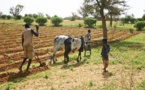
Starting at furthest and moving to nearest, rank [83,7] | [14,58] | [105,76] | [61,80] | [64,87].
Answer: [83,7] < [14,58] < [105,76] < [61,80] < [64,87]

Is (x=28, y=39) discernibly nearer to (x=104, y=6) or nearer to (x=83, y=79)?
(x=83, y=79)

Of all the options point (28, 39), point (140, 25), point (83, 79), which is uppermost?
point (28, 39)

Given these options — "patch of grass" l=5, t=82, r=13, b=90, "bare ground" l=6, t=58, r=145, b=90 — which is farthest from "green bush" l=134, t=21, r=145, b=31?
"patch of grass" l=5, t=82, r=13, b=90

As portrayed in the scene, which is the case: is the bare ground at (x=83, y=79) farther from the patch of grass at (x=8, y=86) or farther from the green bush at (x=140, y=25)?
the green bush at (x=140, y=25)

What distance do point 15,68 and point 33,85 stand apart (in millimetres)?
3090

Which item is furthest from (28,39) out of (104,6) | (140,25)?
(140,25)

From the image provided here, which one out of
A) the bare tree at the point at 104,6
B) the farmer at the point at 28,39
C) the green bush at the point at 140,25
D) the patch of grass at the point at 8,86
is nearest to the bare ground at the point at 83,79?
the patch of grass at the point at 8,86

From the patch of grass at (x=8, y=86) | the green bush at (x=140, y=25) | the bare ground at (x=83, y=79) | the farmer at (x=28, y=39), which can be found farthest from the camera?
the green bush at (x=140, y=25)

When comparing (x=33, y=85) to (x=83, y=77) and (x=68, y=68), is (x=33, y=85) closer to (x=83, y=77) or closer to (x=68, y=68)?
(x=83, y=77)

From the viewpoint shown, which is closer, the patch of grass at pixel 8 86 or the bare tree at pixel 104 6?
the patch of grass at pixel 8 86

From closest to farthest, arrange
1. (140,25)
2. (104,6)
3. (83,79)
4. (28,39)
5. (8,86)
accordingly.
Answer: (8,86) → (83,79) → (28,39) → (104,6) → (140,25)

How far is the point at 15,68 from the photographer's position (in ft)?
37.8

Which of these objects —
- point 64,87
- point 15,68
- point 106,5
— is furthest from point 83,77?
point 106,5

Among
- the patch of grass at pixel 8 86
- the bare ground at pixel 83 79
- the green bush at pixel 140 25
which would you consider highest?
the green bush at pixel 140 25
